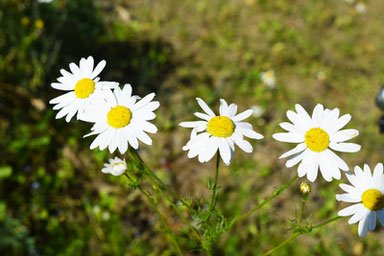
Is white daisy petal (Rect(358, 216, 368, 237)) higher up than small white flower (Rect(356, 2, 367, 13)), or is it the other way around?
small white flower (Rect(356, 2, 367, 13))

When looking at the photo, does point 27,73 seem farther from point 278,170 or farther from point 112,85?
point 278,170

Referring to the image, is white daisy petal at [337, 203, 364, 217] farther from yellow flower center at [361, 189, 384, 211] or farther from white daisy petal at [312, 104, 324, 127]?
white daisy petal at [312, 104, 324, 127]

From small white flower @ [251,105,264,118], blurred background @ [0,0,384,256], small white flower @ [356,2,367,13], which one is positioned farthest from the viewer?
small white flower @ [356,2,367,13]

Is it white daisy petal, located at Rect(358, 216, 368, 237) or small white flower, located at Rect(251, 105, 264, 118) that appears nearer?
white daisy petal, located at Rect(358, 216, 368, 237)

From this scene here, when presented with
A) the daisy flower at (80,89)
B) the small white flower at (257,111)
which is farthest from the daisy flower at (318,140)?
the small white flower at (257,111)

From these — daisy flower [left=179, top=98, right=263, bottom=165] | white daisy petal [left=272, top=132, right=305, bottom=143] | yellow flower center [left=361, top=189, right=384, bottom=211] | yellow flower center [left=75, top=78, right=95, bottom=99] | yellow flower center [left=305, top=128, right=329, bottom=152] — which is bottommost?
yellow flower center [left=361, top=189, right=384, bottom=211]

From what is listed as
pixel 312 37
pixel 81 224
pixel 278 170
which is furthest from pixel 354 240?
pixel 312 37

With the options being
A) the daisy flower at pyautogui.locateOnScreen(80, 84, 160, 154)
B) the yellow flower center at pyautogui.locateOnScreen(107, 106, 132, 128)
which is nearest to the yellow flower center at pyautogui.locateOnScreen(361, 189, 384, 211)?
the daisy flower at pyautogui.locateOnScreen(80, 84, 160, 154)

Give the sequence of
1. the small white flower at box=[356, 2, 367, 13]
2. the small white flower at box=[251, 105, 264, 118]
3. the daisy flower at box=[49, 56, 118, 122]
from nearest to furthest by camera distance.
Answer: the daisy flower at box=[49, 56, 118, 122] < the small white flower at box=[251, 105, 264, 118] < the small white flower at box=[356, 2, 367, 13]
